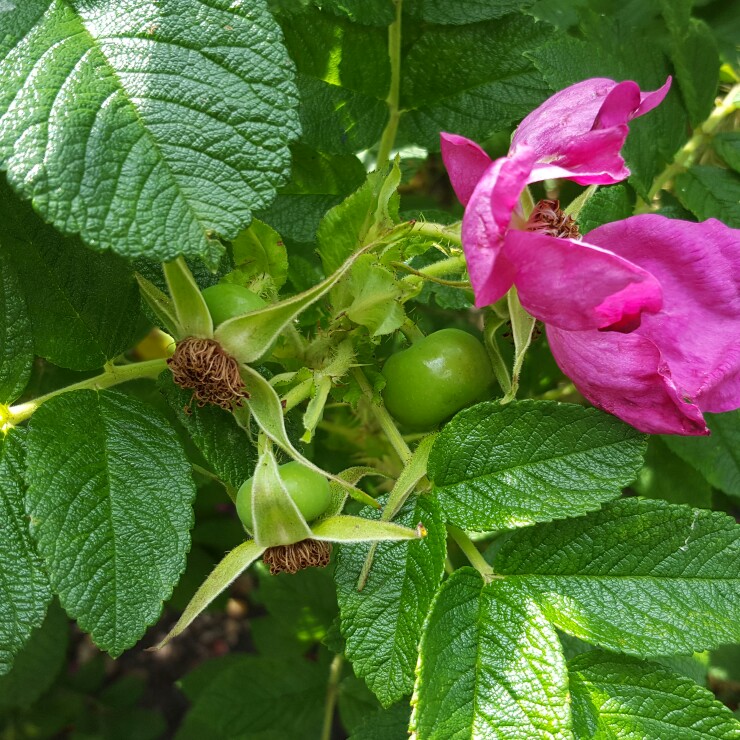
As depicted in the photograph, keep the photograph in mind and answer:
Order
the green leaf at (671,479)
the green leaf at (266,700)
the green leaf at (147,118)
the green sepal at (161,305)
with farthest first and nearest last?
the green leaf at (266,700)
the green leaf at (671,479)
the green sepal at (161,305)
the green leaf at (147,118)

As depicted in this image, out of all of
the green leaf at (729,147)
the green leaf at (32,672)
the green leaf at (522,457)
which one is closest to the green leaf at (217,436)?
the green leaf at (522,457)

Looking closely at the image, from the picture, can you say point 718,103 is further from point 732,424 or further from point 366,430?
point 366,430

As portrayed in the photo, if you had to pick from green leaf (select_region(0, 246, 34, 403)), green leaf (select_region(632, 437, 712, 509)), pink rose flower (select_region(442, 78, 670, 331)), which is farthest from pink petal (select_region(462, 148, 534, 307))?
green leaf (select_region(632, 437, 712, 509))

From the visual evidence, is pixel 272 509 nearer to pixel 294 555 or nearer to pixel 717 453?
pixel 294 555

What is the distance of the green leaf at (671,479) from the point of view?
2.28 metres

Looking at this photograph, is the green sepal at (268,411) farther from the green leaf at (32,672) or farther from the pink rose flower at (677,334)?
the green leaf at (32,672)

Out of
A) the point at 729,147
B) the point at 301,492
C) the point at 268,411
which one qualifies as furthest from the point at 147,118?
the point at 729,147

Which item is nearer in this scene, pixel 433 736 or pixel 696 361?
pixel 433 736

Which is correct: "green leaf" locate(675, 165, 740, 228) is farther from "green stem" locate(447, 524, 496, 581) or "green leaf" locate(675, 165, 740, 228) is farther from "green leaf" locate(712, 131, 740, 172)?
"green stem" locate(447, 524, 496, 581)

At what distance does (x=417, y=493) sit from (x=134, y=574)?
20.7 inches

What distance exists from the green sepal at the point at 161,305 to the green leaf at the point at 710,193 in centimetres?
124

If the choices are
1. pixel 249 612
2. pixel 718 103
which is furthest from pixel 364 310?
pixel 249 612

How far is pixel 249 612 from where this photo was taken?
4516mm

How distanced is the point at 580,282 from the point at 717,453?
1.09 m
